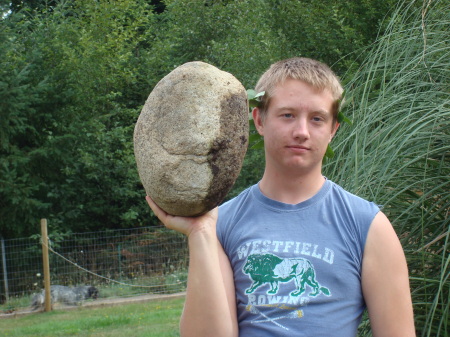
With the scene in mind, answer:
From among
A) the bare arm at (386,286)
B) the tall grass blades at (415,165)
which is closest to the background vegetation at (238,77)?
the tall grass blades at (415,165)

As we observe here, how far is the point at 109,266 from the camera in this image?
35.9 feet

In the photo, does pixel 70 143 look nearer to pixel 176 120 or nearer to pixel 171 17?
pixel 171 17

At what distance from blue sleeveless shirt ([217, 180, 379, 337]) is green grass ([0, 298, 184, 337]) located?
528 centimetres

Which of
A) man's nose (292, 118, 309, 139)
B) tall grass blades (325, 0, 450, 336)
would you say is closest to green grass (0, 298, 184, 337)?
tall grass blades (325, 0, 450, 336)

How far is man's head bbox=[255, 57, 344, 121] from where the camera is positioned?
1.90 meters

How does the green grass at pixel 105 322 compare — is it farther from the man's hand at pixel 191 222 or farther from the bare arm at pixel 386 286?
the bare arm at pixel 386 286

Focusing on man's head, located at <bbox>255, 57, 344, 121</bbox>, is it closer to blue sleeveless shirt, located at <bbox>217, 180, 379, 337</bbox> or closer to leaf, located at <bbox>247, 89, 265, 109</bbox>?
leaf, located at <bbox>247, 89, 265, 109</bbox>

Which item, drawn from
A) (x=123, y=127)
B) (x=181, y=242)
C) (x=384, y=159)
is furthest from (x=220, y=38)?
(x=384, y=159)

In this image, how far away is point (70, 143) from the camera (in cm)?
1272

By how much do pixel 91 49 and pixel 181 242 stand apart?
4.75 m

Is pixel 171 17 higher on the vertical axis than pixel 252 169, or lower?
higher

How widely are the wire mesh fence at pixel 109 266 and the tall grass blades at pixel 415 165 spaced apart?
809 cm

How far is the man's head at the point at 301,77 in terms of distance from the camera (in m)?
1.90

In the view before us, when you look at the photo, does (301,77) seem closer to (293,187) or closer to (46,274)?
(293,187)
